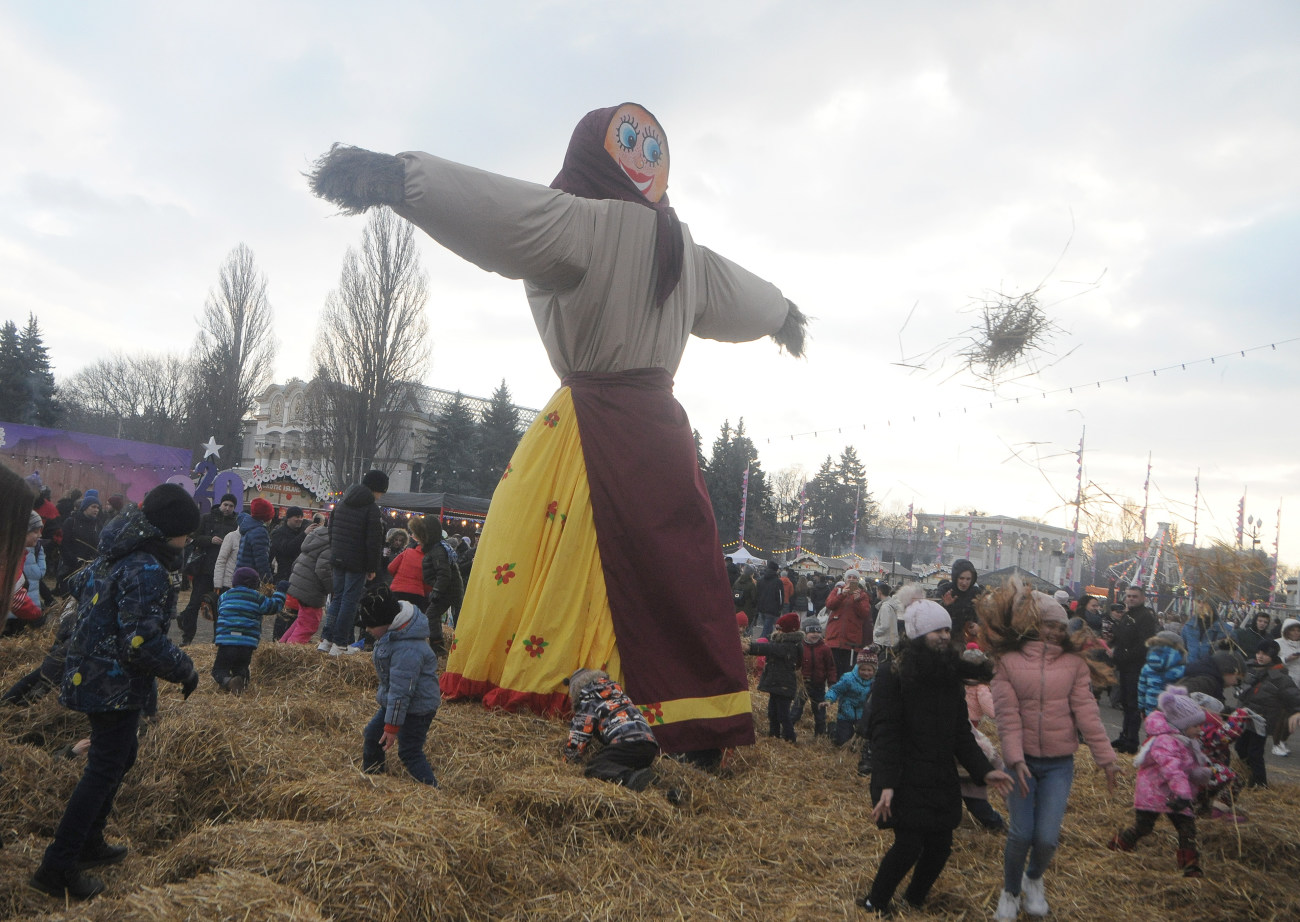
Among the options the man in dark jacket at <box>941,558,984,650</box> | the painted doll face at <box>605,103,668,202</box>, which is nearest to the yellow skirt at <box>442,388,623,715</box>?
the painted doll face at <box>605,103,668,202</box>

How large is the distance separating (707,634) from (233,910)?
3334 mm

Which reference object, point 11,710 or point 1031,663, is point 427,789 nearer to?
point 11,710

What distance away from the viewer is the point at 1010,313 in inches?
275

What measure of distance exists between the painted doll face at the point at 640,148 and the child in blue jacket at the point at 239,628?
13.2 feet

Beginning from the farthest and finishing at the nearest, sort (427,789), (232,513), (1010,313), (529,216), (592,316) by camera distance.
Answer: (232,513)
(1010,313)
(592,316)
(529,216)
(427,789)

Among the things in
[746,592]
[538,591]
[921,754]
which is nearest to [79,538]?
[538,591]

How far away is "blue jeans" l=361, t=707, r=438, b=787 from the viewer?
15.4 feet

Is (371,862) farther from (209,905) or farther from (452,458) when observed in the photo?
(452,458)

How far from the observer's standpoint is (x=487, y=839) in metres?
3.70

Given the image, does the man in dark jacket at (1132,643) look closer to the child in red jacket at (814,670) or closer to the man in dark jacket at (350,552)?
the child in red jacket at (814,670)

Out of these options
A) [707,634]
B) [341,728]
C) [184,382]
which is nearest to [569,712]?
[707,634]

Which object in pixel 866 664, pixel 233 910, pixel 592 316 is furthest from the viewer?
pixel 866 664

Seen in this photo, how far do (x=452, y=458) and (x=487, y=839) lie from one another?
45867mm

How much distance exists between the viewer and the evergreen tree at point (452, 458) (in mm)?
48188
